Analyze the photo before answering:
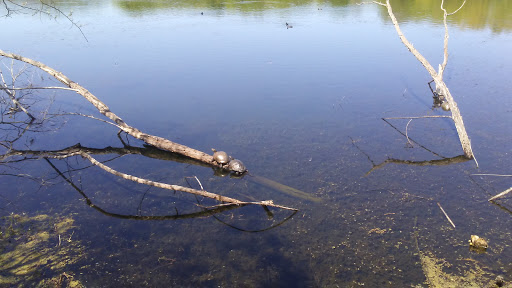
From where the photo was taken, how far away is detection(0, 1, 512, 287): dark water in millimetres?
6535

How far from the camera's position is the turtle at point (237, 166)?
9.02m

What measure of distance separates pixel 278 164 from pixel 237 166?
111 centimetres

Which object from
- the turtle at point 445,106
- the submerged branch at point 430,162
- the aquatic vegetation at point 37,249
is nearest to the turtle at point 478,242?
the submerged branch at point 430,162

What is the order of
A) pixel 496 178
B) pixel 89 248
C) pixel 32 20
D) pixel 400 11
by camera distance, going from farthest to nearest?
pixel 400 11 < pixel 32 20 < pixel 496 178 < pixel 89 248

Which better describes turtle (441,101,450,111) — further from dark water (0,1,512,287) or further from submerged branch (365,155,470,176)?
submerged branch (365,155,470,176)

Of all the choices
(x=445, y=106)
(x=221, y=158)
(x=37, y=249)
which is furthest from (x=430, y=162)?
(x=37, y=249)

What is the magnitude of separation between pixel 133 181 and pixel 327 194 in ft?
14.3

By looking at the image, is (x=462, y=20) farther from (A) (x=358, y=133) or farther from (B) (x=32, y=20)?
(B) (x=32, y=20)

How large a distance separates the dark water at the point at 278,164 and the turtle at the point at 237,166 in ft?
0.76

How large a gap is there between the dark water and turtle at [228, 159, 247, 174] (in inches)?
9.1

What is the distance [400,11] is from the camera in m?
30.7

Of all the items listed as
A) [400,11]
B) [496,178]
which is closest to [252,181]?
[496,178]

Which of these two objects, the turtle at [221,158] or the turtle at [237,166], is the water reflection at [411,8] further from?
the turtle at [221,158]

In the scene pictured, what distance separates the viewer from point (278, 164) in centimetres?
955
